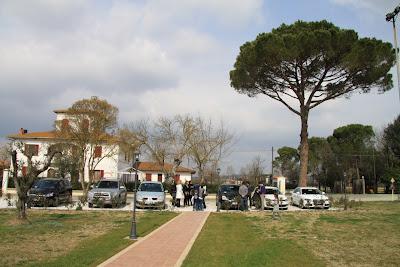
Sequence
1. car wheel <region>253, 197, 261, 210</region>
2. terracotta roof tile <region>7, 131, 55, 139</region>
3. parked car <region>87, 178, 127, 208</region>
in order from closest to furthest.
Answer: parked car <region>87, 178, 127, 208</region> < car wheel <region>253, 197, 261, 210</region> < terracotta roof tile <region>7, 131, 55, 139</region>

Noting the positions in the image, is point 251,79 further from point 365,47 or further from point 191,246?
point 191,246

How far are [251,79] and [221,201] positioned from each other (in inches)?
470

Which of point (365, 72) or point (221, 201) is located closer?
point (221, 201)

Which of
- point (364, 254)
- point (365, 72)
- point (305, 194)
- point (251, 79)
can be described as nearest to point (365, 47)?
point (365, 72)

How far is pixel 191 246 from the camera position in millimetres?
11930

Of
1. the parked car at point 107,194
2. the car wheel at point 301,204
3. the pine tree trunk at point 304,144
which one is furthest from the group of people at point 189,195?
the pine tree trunk at point 304,144

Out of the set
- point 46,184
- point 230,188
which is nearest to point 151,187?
point 230,188

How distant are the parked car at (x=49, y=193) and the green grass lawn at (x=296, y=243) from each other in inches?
419

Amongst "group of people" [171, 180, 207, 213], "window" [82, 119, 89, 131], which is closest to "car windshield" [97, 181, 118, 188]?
A: "group of people" [171, 180, 207, 213]

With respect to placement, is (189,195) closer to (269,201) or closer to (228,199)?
(228,199)

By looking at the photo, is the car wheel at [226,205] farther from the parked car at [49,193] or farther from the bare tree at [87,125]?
the bare tree at [87,125]

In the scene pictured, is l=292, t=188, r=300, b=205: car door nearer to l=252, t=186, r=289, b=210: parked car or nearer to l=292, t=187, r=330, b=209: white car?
l=292, t=187, r=330, b=209: white car

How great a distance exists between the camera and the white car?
91.9 feet

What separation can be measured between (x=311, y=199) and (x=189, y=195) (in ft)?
25.0
